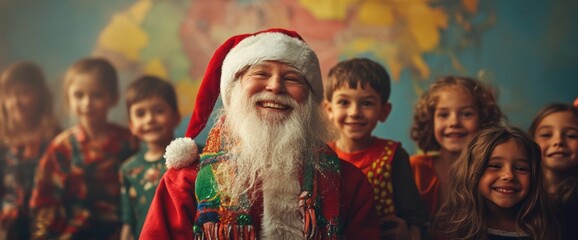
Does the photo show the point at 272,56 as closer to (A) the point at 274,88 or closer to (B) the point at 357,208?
(A) the point at 274,88

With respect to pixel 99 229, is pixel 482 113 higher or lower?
higher

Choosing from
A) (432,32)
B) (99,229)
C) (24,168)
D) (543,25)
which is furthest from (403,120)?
(24,168)

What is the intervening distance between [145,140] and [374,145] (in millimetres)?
1541

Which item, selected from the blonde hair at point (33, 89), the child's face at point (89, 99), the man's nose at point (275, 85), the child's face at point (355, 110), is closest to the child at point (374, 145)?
the child's face at point (355, 110)

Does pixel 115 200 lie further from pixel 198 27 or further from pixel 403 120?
pixel 403 120

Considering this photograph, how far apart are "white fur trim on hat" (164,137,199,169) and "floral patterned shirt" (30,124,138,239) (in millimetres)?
1642

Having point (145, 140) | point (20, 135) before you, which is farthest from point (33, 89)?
point (145, 140)

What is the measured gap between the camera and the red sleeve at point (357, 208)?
2482 millimetres

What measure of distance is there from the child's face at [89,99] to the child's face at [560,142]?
103 inches

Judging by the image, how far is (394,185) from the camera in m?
2.92

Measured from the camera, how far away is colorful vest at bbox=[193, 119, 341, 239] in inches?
89.7

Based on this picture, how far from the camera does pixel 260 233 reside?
2.32 m

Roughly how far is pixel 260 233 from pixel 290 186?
21cm

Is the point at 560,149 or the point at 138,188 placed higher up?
the point at 560,149
